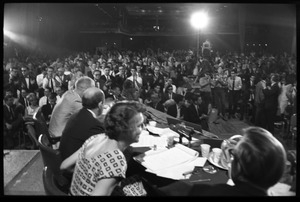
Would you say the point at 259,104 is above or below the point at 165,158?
below

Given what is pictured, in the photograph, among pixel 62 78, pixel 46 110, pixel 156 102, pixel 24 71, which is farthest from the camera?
pixel 62 78

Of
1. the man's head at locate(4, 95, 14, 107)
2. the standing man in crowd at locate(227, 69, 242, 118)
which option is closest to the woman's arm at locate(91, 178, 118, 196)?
the man's head at locate(4, 95, 14, 107)

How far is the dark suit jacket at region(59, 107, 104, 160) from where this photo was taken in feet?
6.25

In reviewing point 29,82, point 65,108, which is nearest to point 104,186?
point 65,108

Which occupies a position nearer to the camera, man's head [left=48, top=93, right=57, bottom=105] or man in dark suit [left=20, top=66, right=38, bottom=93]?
man's head [left=48, top=93, right=57, bottom=105]

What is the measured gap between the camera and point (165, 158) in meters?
1.74

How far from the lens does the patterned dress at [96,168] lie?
1.27 metres

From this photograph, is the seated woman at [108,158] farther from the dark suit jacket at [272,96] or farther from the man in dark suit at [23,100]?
the dark suit jacket at [272,96]

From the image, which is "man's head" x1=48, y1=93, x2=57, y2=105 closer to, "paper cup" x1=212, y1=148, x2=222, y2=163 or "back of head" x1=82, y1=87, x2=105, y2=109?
"back of head" x1=82, y1=87, x2=105, y2=109

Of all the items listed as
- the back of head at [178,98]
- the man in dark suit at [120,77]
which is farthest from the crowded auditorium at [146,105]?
the man in dark suit at [120,77]

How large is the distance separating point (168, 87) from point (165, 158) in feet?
10.3

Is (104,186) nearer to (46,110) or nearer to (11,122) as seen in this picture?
(11,122)

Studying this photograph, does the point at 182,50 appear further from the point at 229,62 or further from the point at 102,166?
the point at 102,166

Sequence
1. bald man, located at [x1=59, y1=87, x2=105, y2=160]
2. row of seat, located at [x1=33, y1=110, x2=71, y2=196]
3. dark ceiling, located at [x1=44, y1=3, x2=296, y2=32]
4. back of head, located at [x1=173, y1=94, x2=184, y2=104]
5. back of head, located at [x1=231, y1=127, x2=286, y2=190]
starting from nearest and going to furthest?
back of head, located at [x1=231, y1=127, x2=286, y2=190], row of seat, located at [x1=33, y1=110, x2=71, y2=196], bald man, located at [x1=59, y1=87, x2=105, y2=160], back of head, located at [x1=173, y1=94, x2=184, y2=104], dark ceiling, located at [x1=44, y1=3, x2=296, y2=32]
